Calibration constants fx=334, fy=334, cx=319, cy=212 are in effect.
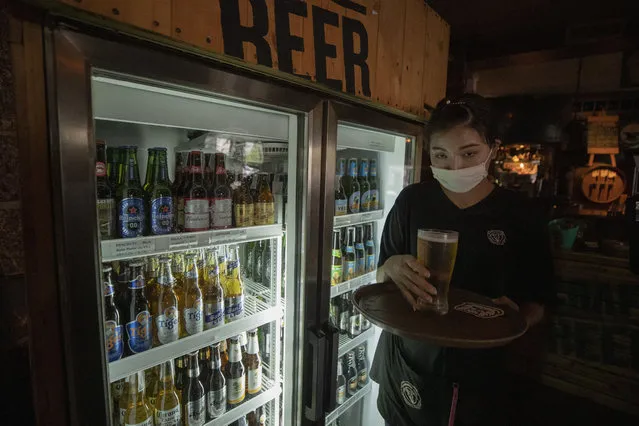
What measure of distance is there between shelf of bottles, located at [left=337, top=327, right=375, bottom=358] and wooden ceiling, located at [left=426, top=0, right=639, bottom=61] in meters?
2.43

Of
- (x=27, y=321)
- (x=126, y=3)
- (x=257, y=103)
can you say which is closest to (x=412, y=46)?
(x=257, y=103)

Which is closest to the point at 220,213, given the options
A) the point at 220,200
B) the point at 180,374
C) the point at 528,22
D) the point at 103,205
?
the point at 220,200

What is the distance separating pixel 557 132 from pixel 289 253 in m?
3.80

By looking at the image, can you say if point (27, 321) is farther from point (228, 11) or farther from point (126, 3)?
point (228, 11)

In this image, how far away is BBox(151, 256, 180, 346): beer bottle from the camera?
1.28m

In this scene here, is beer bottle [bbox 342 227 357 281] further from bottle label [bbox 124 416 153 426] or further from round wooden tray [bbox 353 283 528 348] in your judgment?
bottle label [bbox 124 416 153 426]

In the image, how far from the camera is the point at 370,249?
7.72 ft

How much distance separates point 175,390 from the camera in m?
1.47

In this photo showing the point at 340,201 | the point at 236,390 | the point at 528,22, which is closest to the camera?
the point at 236,390

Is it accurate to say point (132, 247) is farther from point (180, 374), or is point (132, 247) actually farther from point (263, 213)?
point (180, 374)

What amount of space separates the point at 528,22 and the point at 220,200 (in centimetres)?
314

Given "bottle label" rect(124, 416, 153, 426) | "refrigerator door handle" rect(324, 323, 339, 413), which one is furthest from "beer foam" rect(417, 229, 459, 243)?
"bottle label" rect(124, 416, 153, 426)

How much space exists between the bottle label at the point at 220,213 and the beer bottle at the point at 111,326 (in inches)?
16.8

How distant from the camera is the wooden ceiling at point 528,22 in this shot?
2.58m
